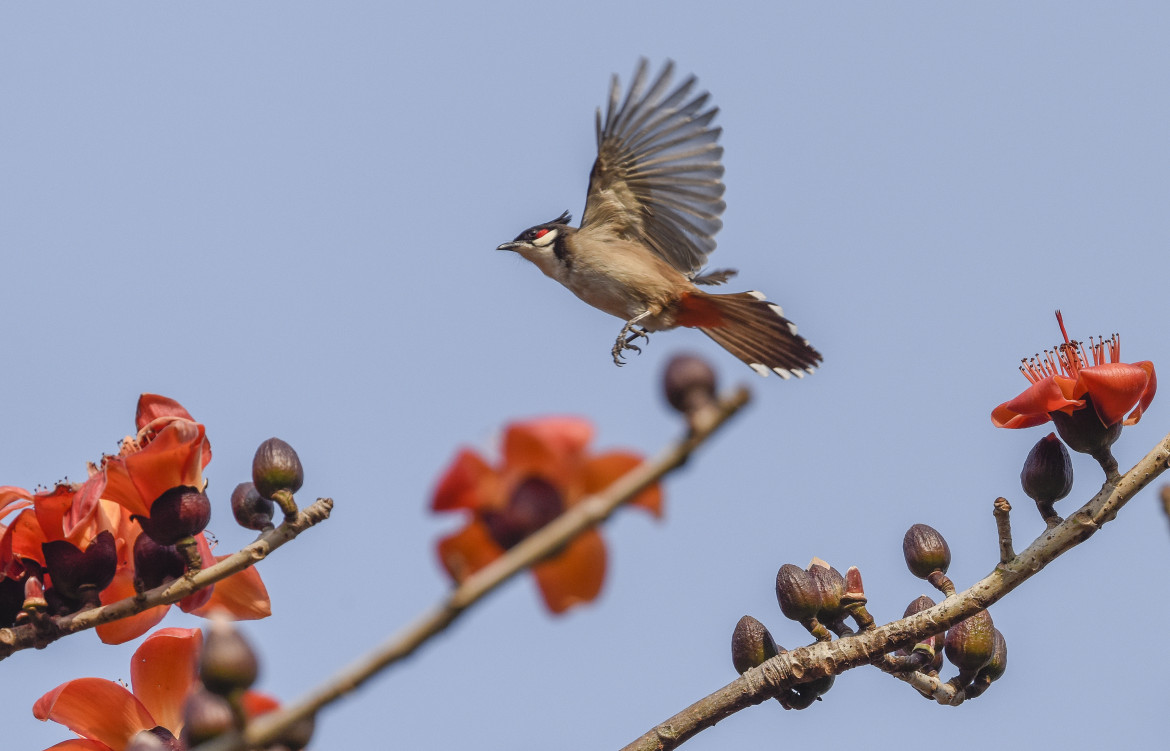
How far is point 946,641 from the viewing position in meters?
3.09

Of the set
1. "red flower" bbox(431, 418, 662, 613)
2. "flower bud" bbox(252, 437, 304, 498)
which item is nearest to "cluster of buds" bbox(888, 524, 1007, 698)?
"flower bud" bbox(252, 437, 304, 498)

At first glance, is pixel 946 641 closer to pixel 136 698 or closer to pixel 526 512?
pixel 136 698

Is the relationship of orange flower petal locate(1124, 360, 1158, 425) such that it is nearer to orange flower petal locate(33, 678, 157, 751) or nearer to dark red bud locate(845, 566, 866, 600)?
dark red bud locate(845, 566, 866, 600)

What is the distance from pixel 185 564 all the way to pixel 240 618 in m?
0.28

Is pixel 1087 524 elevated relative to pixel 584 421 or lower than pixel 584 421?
lower

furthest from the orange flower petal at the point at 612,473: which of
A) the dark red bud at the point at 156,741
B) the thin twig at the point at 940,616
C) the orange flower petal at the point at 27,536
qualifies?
the orange flower petal at the point at 27,536

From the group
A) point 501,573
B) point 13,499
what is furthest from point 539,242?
point 501,573

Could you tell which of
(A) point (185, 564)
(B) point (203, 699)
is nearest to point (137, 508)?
(A) point (185, 564)

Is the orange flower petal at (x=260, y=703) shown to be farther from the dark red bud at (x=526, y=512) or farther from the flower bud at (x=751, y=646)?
the flower bud at (x=751, y=646)

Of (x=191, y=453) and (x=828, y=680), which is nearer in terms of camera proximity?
(x=191, y=453)

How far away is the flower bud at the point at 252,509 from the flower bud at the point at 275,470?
0.03 meters

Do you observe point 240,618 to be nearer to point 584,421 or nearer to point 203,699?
point 203,699

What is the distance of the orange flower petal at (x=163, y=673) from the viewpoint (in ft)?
7.39

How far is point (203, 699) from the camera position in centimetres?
137
